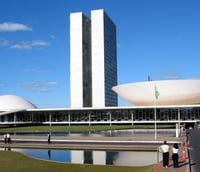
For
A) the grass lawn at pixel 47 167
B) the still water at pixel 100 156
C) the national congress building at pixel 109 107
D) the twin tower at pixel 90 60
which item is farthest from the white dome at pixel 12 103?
the grass lawn at pixel 47 167

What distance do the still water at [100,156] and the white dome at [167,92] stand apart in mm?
56511

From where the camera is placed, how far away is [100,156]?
25375 millimetres

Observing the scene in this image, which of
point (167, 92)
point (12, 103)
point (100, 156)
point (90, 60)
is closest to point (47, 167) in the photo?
point (100, 156)

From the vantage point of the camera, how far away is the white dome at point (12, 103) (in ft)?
340

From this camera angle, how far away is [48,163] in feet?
71.6

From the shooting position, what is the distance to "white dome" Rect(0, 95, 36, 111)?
104 metres

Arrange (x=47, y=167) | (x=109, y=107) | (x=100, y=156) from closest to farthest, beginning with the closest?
(x=47, y=167) < (x=100, y=156) < (x=109, y=107)

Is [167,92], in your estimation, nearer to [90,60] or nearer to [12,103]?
[12,103]

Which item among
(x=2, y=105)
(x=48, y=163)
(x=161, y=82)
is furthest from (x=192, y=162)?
(x=2, y=105)

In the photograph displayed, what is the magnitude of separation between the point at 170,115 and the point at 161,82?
938 cm

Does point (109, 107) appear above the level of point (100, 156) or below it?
above

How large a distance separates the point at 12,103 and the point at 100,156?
83.8 metres

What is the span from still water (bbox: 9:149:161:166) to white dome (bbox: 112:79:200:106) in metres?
56.5

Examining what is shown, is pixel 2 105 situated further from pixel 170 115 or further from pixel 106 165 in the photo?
pixel 106 165
